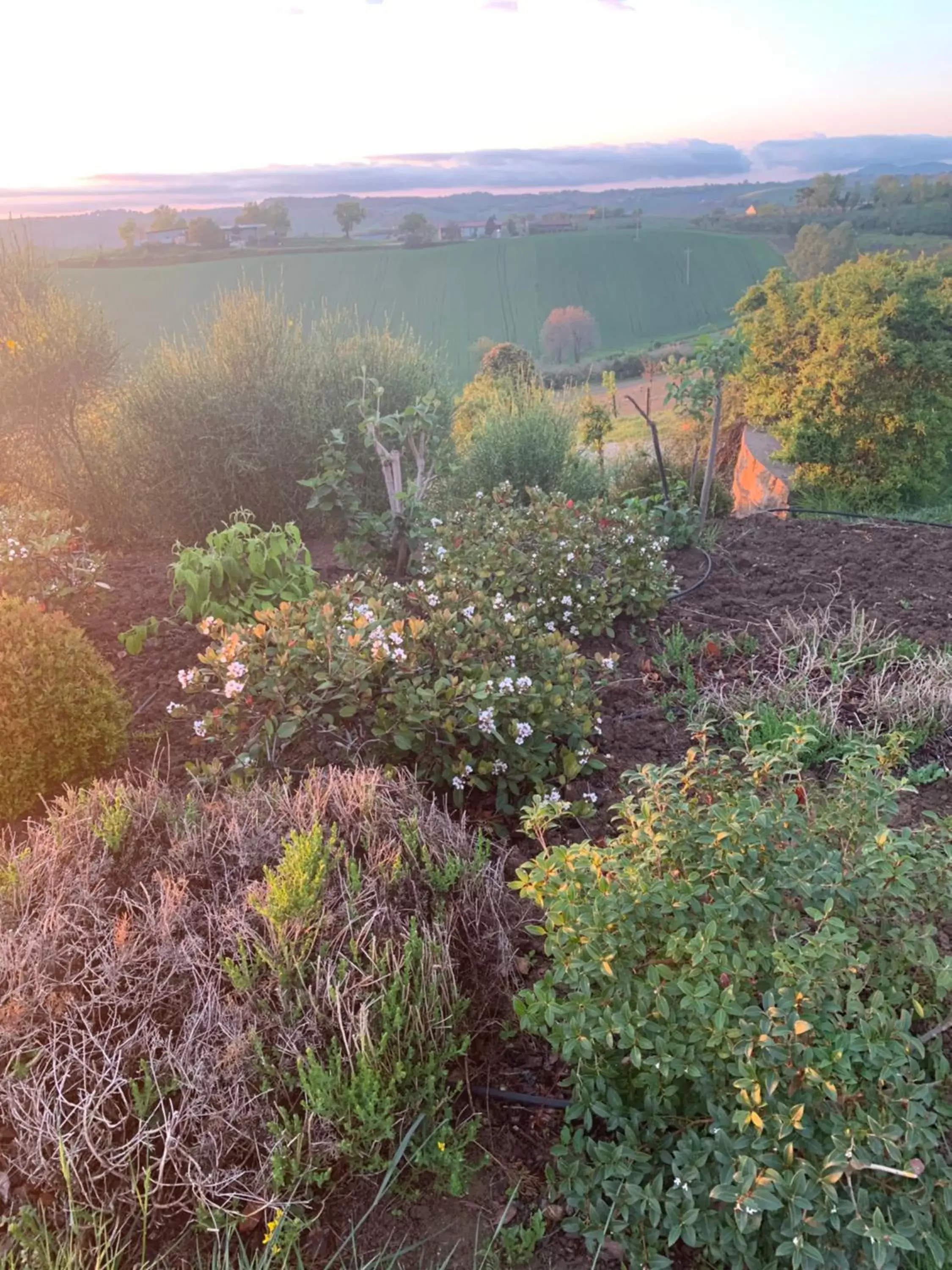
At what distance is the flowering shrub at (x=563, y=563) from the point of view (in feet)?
14.8

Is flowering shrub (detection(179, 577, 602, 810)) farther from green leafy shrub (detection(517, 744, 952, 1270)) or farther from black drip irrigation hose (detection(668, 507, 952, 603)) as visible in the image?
black drip irrigation hose (detection(668, 507, 952, 603))

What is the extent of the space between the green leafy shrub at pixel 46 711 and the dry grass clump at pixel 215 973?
51cm

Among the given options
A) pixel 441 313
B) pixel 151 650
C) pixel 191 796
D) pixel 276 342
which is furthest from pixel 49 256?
pixel 441 313

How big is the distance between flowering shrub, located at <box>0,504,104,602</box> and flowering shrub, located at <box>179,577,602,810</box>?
1.70 meters

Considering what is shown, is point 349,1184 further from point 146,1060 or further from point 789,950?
point 789,950

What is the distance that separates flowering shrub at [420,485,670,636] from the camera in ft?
14.8

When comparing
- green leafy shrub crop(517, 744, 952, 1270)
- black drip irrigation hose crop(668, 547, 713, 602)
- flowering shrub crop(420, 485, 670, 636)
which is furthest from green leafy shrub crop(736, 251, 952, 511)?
green leafy shrub crop(517, 744, 952, 1270)

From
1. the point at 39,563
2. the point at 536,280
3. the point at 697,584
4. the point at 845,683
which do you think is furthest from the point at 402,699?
the point at 536,280

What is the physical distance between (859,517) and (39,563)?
6.24 m

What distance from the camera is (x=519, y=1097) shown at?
1984 mm

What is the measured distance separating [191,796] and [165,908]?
520 millimetres

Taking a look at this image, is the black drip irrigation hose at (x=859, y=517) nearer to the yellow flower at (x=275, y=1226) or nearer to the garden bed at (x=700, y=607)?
the garden bed at (x=700, y=607)

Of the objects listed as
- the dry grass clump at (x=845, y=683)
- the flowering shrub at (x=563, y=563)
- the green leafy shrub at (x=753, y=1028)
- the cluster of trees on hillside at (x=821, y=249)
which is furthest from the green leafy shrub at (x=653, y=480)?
the cluster of trees on hillside at (x=821, y=249)

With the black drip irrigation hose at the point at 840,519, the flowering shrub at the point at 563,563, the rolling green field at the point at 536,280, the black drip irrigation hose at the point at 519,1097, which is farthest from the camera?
the rolling green field at the point at 536,280
